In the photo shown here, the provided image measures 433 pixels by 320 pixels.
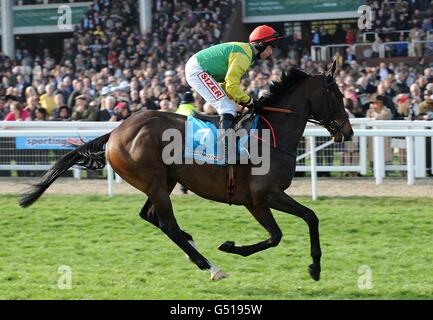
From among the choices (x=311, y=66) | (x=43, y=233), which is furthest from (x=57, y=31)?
(x=43, y=233)

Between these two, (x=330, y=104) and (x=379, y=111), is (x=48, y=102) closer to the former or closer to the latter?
(x=379, y=111)

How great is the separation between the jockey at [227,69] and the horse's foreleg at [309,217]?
66 centimetres

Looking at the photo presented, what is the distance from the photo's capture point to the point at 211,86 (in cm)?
695

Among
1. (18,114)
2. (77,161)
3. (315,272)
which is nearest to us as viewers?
(315,272)

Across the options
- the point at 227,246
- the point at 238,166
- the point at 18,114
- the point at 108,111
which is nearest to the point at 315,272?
the point at 227,246

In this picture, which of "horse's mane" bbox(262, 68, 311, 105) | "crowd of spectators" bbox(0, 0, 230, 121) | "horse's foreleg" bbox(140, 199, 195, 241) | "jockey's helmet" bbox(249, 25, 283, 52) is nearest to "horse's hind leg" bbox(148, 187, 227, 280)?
"horse's foreleg" bbox(140, 199, 195, 241)

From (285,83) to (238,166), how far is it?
77 centimetres

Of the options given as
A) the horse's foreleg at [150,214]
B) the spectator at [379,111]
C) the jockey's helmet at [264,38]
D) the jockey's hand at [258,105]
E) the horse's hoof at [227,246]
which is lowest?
the horse's hoof at [227,246]

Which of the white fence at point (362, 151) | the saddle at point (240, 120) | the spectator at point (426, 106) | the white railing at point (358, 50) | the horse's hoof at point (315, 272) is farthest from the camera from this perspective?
the white railing at point (358, 50)

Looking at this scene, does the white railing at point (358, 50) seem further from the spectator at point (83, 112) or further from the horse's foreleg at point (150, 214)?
the horse's foreleg at point (150, 214)

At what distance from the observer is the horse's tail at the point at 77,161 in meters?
7.32

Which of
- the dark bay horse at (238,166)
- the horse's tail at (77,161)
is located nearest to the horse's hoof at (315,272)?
the dark bay horse at (238,166)

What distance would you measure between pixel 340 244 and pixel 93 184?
450cm

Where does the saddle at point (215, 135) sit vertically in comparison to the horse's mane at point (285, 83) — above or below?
below
